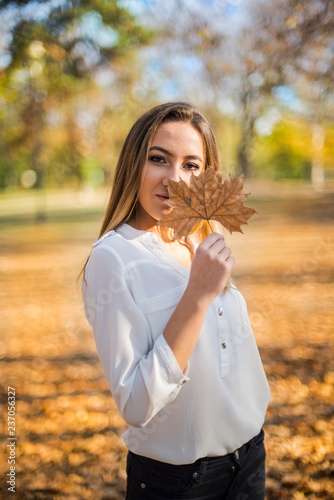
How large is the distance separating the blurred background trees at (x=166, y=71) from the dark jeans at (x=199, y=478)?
2.80 meters

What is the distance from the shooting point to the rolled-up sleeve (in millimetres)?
1123

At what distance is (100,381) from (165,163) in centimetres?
373

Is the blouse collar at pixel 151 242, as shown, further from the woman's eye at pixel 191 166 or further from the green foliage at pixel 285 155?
the green foliage at pixel 285 155

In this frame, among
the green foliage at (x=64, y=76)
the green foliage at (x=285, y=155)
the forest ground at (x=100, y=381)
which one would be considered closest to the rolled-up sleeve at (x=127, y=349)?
the forest ground at (x=100, y=381)

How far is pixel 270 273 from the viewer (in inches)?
367

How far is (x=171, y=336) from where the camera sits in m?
1.14

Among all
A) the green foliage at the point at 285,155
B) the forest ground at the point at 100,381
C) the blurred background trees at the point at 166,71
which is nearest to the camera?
the forest ground at the point at 100,381

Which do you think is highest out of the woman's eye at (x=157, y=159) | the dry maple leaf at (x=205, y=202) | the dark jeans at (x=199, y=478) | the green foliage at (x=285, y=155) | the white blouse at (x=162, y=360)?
the green foliage at (x=285, y=155)


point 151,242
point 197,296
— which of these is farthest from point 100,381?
point 197,296

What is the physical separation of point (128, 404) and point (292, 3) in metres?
5.98

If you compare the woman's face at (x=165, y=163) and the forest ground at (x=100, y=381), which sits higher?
the woman's face at (x=165, y=163)

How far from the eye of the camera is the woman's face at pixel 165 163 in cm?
136

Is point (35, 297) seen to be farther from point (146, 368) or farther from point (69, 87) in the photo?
point (69, 87)

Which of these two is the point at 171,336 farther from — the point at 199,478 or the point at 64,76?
the point at 64,76
